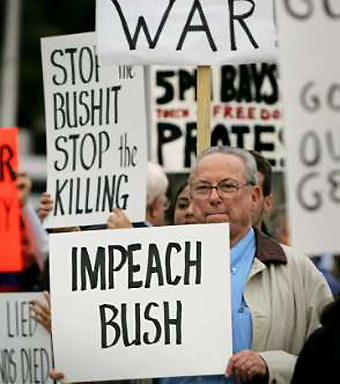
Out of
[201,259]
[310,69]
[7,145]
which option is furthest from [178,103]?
[310,69]

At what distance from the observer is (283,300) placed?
7.73m

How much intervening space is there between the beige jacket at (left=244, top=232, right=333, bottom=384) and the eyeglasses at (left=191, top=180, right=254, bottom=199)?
26 cm

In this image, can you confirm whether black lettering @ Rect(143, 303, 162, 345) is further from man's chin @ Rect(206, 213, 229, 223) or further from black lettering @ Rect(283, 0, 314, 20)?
black lettering @ Rect(283, 0, 314, 20)

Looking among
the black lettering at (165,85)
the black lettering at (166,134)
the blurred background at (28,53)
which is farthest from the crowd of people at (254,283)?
the blurred background at (28,53)

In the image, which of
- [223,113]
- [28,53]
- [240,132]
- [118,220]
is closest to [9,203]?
[118,220]

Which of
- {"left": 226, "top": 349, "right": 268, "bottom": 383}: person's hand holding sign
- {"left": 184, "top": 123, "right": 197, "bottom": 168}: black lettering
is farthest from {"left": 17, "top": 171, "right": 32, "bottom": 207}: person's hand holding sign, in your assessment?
{"left": 226, "top": 349, "right": 268, "bottom": 383}: person's hand holding sign

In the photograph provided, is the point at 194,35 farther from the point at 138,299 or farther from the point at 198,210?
the point at 138,299

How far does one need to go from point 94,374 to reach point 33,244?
289 centimetres

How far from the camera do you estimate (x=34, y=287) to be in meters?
10.3

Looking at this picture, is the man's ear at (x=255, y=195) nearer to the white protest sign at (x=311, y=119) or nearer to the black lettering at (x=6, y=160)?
the white protest sign at (x=311, y=119)

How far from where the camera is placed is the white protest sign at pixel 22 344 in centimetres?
890

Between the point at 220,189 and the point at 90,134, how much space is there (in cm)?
160

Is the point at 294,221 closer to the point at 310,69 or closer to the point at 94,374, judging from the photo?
the point at 310,69

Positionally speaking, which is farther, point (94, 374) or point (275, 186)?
point (275, 186)
